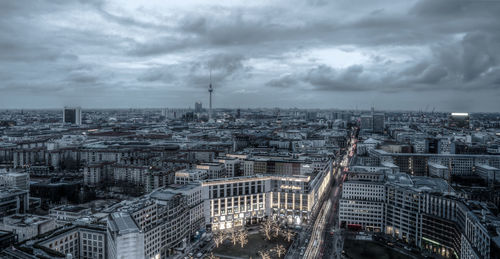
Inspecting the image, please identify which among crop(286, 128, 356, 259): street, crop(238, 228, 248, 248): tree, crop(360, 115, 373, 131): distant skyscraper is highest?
crop(360, 115, 373, 131): distant skyscraper

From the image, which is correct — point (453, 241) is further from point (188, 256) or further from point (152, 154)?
point (152, 154)

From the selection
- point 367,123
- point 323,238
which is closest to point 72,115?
point 367,123

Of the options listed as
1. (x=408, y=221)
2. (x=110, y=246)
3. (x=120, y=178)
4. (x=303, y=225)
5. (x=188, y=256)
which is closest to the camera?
(x=110, y=246)

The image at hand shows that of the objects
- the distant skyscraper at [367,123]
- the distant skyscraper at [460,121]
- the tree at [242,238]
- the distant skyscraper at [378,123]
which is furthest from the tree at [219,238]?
the distant skyscraper at [460,121]

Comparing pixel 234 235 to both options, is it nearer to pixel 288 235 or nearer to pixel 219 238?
pixel 219 238

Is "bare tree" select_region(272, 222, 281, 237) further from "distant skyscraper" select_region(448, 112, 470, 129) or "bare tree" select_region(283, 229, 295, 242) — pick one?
"distant skyscraper" select_region(448, 112, 470, 129)

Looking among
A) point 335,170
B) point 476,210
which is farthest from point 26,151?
point 476,210

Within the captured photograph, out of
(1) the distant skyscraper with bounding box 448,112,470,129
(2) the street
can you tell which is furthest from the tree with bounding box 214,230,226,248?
(1) the distant skyscraper with bounding box 448,112,470,129

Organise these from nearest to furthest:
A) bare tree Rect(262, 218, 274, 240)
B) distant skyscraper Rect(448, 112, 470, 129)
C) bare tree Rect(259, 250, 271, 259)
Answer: bare tree Rect(259, 250, 271, 259) → bare tree Rect(262, 218, 274, 240) → distant skyscraper Rect(448, 112, 470, 129)
